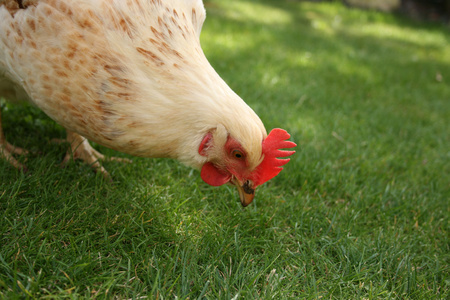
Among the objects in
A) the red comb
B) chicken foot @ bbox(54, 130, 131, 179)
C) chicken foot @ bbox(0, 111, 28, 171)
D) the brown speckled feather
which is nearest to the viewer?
the brown speckled feather

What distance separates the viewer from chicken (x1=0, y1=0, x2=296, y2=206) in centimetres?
161

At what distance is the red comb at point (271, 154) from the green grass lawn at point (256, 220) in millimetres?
426

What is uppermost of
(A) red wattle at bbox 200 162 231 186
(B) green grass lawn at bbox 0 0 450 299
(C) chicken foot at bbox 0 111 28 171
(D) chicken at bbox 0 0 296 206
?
(D) chicken at bbox 0 0 296 206

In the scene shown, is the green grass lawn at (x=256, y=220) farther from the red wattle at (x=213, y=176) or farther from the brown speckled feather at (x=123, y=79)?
the brown speckled feather at (x=123, y=79)

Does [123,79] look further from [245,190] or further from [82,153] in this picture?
[82,153]

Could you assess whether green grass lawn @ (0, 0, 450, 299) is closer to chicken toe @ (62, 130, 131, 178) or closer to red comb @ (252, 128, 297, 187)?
chicken toe @ (62, 130, 131, 178)

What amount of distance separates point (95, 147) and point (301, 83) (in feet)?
9.42

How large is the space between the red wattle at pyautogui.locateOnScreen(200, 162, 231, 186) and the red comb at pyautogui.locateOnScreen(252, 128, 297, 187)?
15 cm

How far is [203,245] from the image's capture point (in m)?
1.91

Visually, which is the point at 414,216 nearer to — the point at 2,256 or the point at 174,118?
the point at 174,118

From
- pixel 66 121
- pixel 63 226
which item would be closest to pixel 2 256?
pixel 63 226

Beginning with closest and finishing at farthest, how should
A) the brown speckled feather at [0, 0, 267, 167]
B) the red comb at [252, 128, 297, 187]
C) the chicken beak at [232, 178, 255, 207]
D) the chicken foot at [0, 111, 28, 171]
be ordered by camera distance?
1. the brown speckled feather at [0, 0, 267, 167]
2. the red comb at [252, 128, 297, 187]
3. the chicken beak at [232, 178, 255, 207]
4. the chicken foot at [0, 111, 28, 171]

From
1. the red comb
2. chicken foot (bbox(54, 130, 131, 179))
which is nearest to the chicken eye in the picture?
the red comb

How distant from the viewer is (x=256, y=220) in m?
2.20
